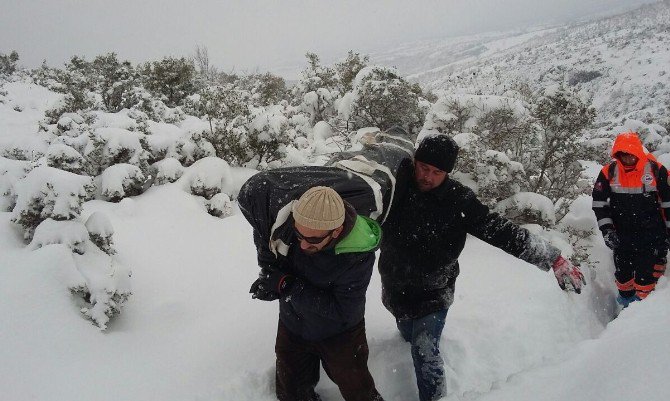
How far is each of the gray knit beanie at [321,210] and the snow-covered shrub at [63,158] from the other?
16.1 feet

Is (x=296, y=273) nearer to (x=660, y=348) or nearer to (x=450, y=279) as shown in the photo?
(x=450, y=279)

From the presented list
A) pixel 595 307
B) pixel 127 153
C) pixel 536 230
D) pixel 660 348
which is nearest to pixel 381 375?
pixel 660 348

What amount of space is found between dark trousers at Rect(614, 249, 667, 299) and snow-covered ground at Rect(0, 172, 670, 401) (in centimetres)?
46

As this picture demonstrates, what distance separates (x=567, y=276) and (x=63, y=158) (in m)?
6.10

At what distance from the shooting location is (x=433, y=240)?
2.71 metres

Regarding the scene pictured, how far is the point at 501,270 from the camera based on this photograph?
4703 millimetres

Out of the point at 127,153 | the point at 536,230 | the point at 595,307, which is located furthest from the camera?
the point at 127,153

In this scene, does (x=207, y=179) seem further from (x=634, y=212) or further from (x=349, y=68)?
(x=349, y=68)

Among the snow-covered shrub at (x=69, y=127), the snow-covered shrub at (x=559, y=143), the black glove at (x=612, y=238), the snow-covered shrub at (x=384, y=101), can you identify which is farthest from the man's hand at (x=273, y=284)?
the snow-covered shrub at (x=384, y=101)

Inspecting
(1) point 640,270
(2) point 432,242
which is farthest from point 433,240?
(1) point 640,270

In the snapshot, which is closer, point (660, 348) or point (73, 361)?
point (660, 348)

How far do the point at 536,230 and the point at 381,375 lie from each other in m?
3.63

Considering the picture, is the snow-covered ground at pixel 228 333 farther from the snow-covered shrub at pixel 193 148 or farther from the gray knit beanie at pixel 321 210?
the snow-covered shrub at pixel 193 148

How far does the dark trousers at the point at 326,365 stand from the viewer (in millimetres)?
2393
